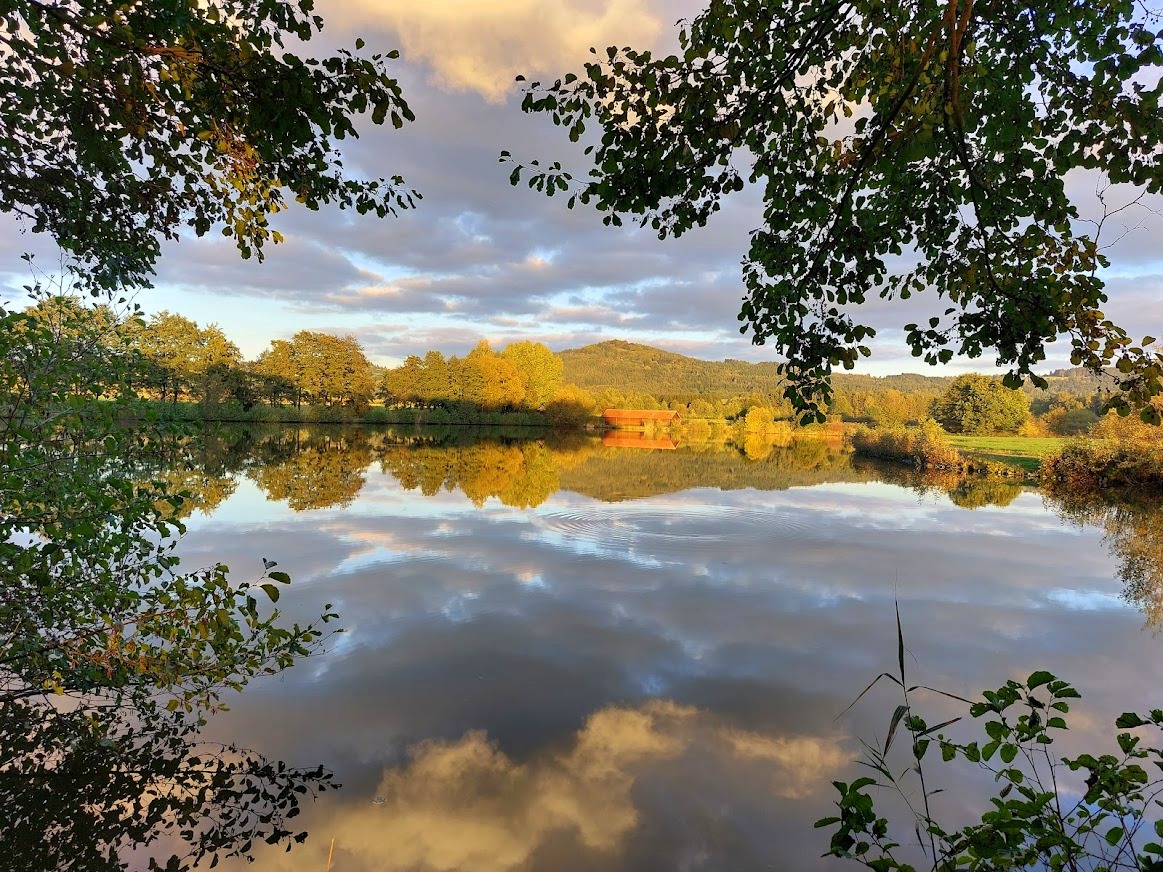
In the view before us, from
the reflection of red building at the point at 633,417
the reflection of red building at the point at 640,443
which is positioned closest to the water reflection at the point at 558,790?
the reflection of red building at the point at 640,443

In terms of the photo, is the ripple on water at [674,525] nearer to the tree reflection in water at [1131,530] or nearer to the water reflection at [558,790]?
the tree reflection in water at [1131,530]

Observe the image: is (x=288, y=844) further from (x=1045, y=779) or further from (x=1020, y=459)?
(x=1020, y=459)

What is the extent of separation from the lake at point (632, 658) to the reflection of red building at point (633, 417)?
78.8 meters

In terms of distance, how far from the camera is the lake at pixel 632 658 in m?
5.01

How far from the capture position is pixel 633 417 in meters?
100

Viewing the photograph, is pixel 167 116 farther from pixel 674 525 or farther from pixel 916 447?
pixel 916 447

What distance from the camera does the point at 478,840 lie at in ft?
15.7

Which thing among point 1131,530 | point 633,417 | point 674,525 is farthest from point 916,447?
point 633,417

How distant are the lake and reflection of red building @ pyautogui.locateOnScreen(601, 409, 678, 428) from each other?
259 ft

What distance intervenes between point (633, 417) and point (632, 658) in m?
92.8

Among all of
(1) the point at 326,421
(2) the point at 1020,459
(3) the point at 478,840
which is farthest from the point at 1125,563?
(1) the point at 326,421

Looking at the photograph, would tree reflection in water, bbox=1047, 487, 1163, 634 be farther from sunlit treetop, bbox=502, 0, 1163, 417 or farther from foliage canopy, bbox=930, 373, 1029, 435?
foliage canopy, bbox=930, 373, 1029, 435

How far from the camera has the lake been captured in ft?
16.4

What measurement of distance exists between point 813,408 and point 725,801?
3629 millimetres
